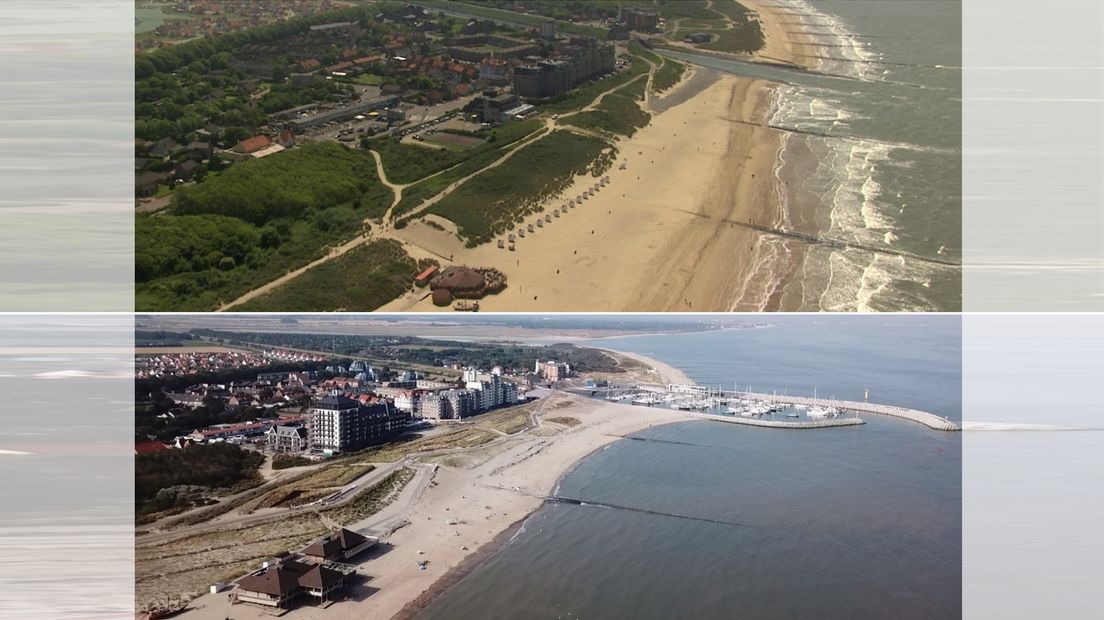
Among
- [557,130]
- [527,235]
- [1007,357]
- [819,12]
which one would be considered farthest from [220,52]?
[819,12]

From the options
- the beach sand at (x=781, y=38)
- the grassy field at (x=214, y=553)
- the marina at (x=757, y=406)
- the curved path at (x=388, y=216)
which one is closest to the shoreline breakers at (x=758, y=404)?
the marina at (x=757, y=406)

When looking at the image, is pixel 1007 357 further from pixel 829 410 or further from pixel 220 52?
pixel 220 52

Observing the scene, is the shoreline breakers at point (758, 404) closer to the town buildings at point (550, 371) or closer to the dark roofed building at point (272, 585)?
the town buildings at point (550, 371)

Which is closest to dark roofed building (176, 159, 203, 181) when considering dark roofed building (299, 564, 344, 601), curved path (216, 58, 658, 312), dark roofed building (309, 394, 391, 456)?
curved path (216, 58, 658, 312)

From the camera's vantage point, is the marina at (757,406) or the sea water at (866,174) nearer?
the marina at (757,406)

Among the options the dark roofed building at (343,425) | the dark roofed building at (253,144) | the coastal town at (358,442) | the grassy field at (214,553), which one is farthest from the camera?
the dark roofed building at (253,144)

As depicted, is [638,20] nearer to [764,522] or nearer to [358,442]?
[358,442]
